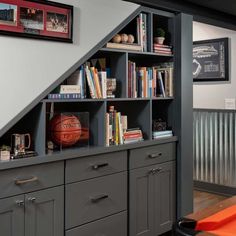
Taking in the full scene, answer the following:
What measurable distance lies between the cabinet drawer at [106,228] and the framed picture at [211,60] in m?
2.55

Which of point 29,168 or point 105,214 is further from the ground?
point 29,168

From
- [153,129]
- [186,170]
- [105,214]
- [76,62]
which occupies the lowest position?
[105,214]

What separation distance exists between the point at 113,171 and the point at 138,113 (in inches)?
27.7

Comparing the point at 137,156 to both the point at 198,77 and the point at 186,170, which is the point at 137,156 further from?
the point at 198,77

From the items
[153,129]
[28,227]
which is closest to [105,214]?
[28,227]

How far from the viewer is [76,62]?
2.53 meters

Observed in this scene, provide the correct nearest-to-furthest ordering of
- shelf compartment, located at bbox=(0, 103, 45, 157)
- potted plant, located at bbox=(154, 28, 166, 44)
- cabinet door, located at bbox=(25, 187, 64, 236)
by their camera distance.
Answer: cabinet door, located at bbox=(25, 187, 64, 236) < shelf compartment, located at bbox=(0, 103, 45, 157) < potted plant, located at bbox=(154, 28, 166, 44)

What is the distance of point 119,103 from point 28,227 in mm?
1526

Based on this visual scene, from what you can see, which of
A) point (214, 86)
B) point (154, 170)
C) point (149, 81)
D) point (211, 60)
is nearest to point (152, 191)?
point (154, 170)

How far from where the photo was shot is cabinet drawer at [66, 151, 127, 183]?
2.51 meters

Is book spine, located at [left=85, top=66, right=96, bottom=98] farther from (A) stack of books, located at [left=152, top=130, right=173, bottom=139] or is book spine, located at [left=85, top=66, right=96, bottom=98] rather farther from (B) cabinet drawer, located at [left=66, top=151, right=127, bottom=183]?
(A) stack of books, located at [left=152, top=130, right=173, bottom=139]

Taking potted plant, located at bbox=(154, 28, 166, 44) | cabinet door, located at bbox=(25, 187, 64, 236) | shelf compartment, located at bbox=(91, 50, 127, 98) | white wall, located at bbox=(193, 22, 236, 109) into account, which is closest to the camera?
cabinet door, located at bbox=(25, 187, 64, 236)

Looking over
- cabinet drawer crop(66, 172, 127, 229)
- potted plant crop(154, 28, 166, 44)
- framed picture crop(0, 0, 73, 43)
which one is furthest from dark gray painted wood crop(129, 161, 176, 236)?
framed picture crop(0, 0, 73, 43)

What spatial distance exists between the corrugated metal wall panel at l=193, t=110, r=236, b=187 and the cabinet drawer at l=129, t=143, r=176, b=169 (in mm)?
1509
